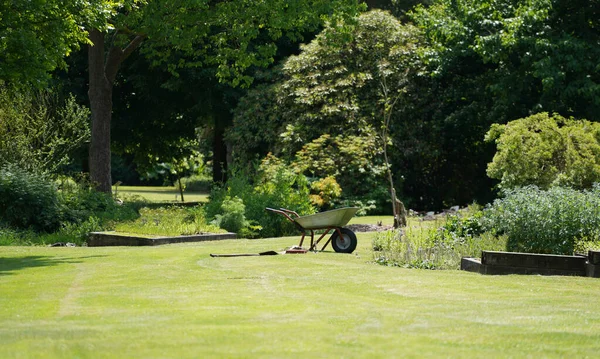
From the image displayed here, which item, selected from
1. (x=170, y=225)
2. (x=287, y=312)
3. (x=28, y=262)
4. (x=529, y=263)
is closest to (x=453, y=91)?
(x=170, y=225)

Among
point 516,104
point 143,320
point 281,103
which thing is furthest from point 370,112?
point 143,320

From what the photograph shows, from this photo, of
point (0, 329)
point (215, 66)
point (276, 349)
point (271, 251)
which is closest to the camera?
point (276, 349)

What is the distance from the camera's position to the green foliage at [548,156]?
20.1 metres

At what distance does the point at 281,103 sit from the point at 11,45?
1617 cm

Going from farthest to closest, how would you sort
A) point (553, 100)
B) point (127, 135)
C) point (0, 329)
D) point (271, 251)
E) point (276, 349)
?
1. point (127, 135)
2. point (553, 100)
3. point (271, 251)
4. point (0, 329)
5. point (276, 349)

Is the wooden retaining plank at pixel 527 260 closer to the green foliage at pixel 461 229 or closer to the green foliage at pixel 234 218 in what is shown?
the green foliage at pixel 461 229

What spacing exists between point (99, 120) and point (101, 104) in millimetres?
474

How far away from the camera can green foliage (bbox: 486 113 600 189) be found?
20.1 m

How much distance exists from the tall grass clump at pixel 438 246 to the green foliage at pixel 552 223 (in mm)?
474

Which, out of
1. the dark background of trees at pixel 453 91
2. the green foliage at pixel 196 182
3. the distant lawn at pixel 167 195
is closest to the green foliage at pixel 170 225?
the dark background of trees at pixel 453 91

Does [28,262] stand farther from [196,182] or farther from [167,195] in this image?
[196,182]

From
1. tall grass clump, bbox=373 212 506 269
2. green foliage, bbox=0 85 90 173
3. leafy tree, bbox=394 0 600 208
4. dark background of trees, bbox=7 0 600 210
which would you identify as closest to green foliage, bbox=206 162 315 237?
green foliage, bbox=0 85 90 173

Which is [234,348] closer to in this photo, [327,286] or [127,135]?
[327,286]

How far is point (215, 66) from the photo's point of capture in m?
32.9
